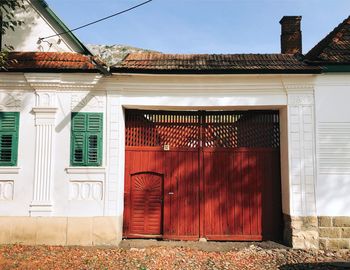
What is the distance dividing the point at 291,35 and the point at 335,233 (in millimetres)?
6046

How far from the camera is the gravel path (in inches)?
278

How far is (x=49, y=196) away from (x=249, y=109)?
210 inches

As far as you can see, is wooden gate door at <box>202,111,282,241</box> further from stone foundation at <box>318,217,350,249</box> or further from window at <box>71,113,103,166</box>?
window at <box>71,113,103,166</box>

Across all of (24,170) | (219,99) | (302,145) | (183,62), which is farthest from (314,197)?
(24,170)

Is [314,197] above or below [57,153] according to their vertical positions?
below

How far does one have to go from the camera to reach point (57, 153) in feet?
28.4

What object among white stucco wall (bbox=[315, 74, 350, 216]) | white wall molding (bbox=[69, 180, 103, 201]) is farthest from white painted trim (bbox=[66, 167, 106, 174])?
white stucco wall (bbox=[315, 74, 350, 216])

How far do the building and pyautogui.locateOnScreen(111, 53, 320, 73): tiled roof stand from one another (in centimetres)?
4

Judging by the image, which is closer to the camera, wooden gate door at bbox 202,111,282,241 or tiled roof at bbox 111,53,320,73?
tiled roof at bbox 111,53,320,73

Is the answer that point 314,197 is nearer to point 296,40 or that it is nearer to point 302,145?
point 302,145

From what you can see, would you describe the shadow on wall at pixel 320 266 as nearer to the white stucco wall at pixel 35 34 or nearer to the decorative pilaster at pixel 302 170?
the decorative pilaster at pixel 302 170

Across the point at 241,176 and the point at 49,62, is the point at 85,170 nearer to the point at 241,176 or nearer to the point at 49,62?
the point at 49,62

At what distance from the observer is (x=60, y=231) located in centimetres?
841

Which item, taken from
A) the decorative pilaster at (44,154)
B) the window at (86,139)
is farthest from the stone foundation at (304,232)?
the decorative pilaster at (44,154)
